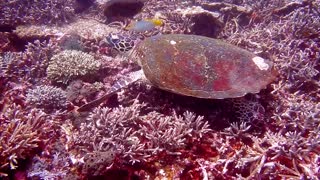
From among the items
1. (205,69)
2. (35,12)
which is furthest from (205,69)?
(35,12)

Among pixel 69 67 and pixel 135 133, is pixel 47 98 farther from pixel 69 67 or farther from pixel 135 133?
pixel 135 133

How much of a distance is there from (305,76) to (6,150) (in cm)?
441

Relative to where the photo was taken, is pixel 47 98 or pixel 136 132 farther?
pixel 47 98

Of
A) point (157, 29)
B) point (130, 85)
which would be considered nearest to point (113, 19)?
point (157, 29)

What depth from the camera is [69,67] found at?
414 centimetres

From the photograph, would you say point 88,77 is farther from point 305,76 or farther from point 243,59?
point 305,76

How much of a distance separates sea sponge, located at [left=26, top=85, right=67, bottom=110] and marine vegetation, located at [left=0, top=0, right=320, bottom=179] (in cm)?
1

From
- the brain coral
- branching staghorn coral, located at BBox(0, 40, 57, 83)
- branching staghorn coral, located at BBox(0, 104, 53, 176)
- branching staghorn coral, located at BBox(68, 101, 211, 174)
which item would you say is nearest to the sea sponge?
branching staghorn coral, located at BBox(0, 104, 53, 176)

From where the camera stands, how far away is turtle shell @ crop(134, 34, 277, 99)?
10.1 ft

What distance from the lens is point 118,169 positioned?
269 cm

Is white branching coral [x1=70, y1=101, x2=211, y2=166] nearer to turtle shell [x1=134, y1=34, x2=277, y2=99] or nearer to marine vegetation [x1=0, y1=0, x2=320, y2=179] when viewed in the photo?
marine vegetation [x1=0, y1=0, x2=320, y2=179]

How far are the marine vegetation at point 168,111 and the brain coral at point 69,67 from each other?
0.02 m

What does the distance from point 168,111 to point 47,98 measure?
6.07 feet

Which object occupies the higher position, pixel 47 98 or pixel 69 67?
pixel 69 67
